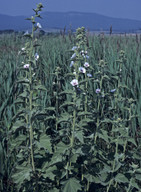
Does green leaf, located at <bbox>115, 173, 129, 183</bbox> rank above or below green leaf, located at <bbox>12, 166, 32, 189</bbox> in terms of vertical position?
below

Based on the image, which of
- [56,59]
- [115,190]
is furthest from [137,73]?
[115,190]

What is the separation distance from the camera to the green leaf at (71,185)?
1.28 metres

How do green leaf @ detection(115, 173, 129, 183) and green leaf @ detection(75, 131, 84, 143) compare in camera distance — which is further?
green leaf @ detection(115, 173, 129, 183)

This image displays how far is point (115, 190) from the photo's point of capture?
1.54 m

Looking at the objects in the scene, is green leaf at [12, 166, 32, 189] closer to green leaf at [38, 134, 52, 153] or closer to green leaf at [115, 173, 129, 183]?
green leaf at [38, 134, 52, 153]

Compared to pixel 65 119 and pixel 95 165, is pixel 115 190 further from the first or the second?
pixel 65 119

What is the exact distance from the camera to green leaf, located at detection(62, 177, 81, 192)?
1.28 metres

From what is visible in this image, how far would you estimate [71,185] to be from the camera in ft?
4.27

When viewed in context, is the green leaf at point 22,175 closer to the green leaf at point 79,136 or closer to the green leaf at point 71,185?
the green leaf at point 71,185

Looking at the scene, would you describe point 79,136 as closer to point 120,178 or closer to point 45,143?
point 45,143

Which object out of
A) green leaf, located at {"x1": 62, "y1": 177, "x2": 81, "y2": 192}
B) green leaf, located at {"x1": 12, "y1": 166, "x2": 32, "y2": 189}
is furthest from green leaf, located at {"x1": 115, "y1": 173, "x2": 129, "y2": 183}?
green leaf, located at {"x1": 12, "y1": 166, "x2": 32, "y2": 189}

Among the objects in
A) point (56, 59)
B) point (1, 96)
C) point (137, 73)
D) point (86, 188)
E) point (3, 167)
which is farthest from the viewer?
point (56, 59)

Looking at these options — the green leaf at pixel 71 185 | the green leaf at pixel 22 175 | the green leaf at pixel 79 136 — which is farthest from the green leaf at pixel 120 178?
the green leaf at pixel 22 175

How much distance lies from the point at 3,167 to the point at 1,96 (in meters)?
0.97
